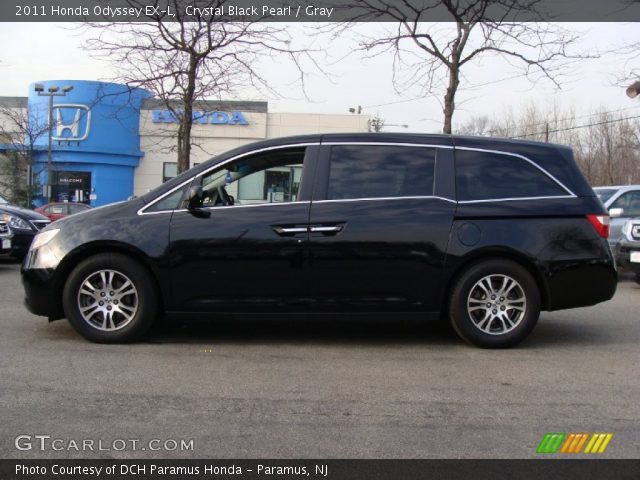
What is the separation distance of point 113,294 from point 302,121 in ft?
94.4

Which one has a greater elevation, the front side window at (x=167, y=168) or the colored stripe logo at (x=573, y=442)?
the front side window at (x=167, y=168)

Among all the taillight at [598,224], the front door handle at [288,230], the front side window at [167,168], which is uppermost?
the front side window at [167,168]

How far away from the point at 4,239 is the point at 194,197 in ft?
19.9

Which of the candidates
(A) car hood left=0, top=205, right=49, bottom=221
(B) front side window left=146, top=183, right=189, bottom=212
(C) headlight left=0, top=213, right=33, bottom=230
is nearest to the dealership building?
(A) car hood left=0, top=205, right=49, bottom=221

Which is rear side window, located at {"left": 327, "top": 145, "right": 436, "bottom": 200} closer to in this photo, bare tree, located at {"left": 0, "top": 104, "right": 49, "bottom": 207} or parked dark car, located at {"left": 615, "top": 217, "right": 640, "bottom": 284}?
Result: parked dark car, located at {"left": 615, "top": 217, "right": 640, "bottom": 284}

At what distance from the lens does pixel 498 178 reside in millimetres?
5203

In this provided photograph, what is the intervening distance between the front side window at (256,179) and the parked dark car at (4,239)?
5953mm

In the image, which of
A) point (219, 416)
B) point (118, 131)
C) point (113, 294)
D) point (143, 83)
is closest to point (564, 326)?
point (219, 416)

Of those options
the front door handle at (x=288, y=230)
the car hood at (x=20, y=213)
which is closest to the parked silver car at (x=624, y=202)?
the front door handle at (x=288, y=230)

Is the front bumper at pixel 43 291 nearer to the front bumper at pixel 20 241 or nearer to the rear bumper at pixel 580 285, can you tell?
the rear bumper at pixel 580 285

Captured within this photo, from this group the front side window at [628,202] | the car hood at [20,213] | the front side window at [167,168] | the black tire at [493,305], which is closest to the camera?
the black tire at [493,305]

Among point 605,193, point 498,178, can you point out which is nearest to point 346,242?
point 498,178

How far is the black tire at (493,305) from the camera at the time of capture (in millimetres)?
5059

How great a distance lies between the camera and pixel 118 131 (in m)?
32.3
